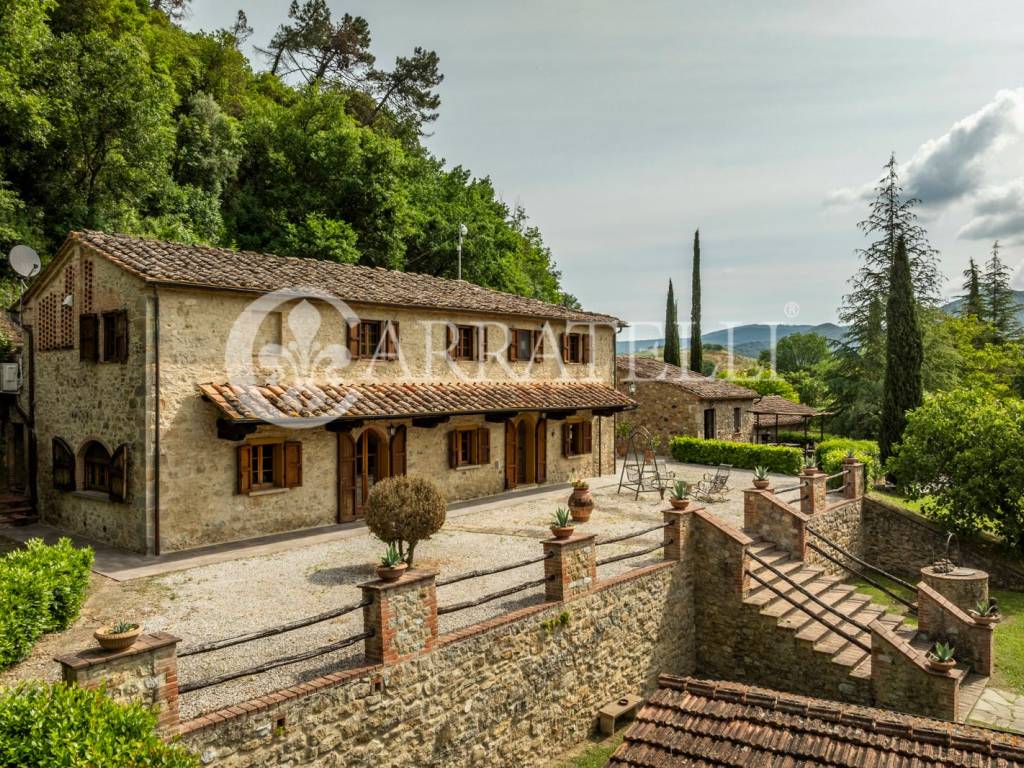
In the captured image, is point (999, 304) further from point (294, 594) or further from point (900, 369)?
point (294, 594)

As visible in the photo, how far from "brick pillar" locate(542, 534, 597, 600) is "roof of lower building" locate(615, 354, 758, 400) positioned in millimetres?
20379

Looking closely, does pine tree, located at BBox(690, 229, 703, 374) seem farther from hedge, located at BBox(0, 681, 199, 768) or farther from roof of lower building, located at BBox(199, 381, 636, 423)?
hedge, located at BBox(0, 681, 199, 768)

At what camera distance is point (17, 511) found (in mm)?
16438

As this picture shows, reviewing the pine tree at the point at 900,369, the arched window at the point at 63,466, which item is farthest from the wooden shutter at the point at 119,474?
the pine tree at the point at 900,369

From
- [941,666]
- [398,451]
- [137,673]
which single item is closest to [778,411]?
[398,451]

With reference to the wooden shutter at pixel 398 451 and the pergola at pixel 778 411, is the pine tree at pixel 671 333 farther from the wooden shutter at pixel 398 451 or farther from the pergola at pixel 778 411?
the wooden shutter at pixel 398 451

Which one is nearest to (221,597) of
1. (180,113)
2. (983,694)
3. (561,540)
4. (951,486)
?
(561,540)

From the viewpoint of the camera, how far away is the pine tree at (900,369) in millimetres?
A: 25750

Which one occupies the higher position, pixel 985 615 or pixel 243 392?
pixel 243 392

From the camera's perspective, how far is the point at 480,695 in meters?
8.97

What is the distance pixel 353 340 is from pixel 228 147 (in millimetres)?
20925

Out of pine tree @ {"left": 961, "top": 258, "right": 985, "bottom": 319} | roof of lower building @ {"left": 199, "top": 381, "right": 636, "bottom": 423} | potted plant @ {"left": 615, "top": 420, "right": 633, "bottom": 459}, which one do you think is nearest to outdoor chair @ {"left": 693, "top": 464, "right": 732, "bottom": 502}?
roof of lower building @ {"left": 199, "top": 381, "right": 636, "bottom": 423}

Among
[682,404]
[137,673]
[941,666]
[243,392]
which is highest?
[243,392]

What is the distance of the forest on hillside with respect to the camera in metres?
22.5
